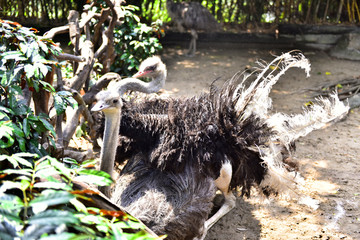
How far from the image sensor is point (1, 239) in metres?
1.07

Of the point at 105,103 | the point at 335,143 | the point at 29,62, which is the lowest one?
the point at 335,143

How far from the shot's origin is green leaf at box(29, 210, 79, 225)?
3.59 feet

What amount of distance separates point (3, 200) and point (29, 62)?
1154mm

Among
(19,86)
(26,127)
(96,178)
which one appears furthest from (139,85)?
(96,178)

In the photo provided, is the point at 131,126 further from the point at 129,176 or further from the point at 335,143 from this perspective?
the point at 335,143

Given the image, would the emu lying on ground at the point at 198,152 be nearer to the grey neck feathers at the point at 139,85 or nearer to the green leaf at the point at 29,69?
the grey neck feathers at the point at 139,85

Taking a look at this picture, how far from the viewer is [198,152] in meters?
3.21

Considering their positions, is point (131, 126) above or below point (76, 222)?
below

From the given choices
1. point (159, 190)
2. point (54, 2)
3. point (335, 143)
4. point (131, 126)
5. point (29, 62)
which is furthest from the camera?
point (54, 2)

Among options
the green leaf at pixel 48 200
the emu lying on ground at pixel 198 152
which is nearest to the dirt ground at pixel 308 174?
the emu lying on ground at pixel 198 152

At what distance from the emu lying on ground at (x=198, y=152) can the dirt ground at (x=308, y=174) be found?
0.77ft

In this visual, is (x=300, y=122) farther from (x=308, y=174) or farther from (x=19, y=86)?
(x=19, y=86)

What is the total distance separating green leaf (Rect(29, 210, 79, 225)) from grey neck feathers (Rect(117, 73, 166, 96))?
7.66ft

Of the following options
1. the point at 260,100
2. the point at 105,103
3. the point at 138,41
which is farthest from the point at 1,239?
the point at 138,41
